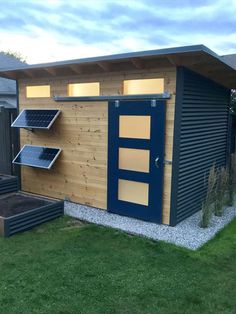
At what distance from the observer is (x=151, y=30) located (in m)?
14.9

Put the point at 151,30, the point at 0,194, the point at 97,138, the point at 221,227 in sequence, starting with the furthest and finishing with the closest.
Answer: the point at 151,30
the point at 0,194
the point at 97,138
the point at 221,227

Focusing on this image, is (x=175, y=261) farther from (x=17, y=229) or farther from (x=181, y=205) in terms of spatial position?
(x=17, y=229)

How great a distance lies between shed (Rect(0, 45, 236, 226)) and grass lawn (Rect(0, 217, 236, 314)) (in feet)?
3.04

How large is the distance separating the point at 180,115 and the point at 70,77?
2205 millimetres

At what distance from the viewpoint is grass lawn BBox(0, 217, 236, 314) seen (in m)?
3.21

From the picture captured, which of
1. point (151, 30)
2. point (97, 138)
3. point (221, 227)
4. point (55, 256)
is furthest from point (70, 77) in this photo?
point (151, 30)

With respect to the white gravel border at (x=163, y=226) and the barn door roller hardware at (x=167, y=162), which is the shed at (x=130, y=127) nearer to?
the barn door roller hardware at (x=167, y=162)

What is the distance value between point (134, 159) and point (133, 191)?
1.75 ft

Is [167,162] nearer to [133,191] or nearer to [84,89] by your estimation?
[133,191]

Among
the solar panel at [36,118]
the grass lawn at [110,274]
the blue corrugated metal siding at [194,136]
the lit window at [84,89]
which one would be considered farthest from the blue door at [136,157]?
the solar panel at [36,118]

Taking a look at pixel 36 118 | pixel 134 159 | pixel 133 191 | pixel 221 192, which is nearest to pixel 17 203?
pixel 36 118

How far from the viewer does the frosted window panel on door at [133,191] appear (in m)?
5.39

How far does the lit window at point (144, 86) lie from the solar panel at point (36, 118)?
5.03 feet

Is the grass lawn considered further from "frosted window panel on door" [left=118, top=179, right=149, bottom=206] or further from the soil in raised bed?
"frosted window panel on door" [left=118, top=179, right=149, bottom=206]
